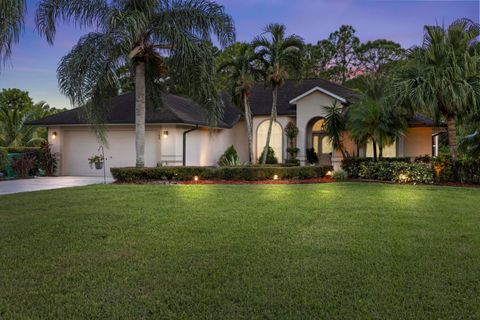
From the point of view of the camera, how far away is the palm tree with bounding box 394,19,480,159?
15.3 metres

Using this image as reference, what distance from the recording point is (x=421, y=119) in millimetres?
21141

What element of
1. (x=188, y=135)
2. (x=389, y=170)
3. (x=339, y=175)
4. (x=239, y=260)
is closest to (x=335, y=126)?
(x=339, y=175)

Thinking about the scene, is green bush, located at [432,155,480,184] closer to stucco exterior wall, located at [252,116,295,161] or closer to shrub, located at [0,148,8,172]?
stucco exterior wall, located at [252,116,295,161]

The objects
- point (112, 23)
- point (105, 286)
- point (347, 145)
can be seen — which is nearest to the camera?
point (105, 286)

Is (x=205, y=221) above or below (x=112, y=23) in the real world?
below

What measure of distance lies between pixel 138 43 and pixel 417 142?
14422 mm

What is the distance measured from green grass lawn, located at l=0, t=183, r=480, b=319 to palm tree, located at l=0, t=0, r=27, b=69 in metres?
2.63

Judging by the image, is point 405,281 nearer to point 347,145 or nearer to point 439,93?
point 439,93

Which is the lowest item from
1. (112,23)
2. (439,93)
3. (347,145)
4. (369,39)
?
(347,145)

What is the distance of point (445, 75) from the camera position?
15492mm

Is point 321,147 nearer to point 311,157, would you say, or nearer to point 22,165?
point 311,157

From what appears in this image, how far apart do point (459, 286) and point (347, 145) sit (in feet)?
61.3

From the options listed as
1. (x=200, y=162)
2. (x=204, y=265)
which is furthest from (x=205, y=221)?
(x=200, y=162)

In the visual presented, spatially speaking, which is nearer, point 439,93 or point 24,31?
point 24,31
